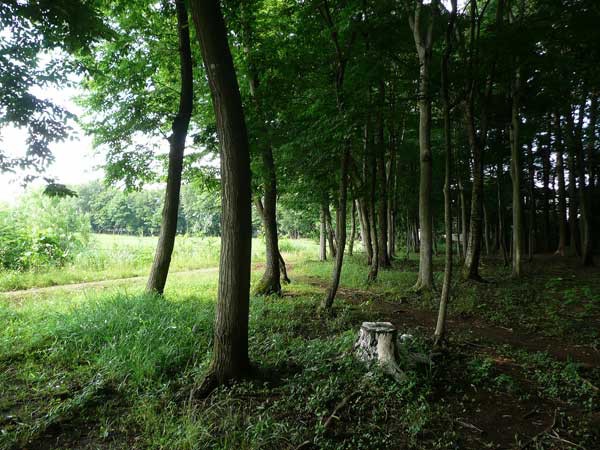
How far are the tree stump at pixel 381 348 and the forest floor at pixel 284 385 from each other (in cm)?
18

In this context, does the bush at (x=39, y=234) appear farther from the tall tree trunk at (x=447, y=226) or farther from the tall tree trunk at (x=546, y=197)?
the tall tree trunk at (x=546, y=197)

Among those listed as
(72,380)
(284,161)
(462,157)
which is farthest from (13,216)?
(462,157)

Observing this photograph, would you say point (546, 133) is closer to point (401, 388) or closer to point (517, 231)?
point (517, 231)

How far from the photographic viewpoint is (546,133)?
16.2m

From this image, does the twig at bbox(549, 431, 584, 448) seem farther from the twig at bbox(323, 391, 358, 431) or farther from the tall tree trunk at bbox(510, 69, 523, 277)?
the tall tree trunk at bbox(510, 69, 523, 277)

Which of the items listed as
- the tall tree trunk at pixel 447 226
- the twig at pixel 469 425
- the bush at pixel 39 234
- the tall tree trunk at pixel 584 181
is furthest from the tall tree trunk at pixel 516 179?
the bush at pixel 39 234

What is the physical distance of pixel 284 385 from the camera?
382 centimetres

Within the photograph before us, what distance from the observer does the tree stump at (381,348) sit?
386cm

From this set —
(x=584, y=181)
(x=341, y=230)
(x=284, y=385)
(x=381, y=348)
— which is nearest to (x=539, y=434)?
(x=381, y=348)

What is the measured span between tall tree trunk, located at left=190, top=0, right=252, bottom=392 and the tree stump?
5.02 feet

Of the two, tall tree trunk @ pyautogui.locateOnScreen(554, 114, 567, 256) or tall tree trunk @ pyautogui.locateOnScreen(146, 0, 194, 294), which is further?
tall tree trunk @ pyautogui.locateOnScreen(554, 114, 567, 256)

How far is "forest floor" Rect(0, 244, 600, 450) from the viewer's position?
9.66ft

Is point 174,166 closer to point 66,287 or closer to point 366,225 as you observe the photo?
point 66,287

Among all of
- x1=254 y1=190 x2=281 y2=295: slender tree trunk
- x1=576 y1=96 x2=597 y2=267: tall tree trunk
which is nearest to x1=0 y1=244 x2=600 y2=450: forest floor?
x1=254 y1=190 x2=281 y2=295: slender tree trunk
